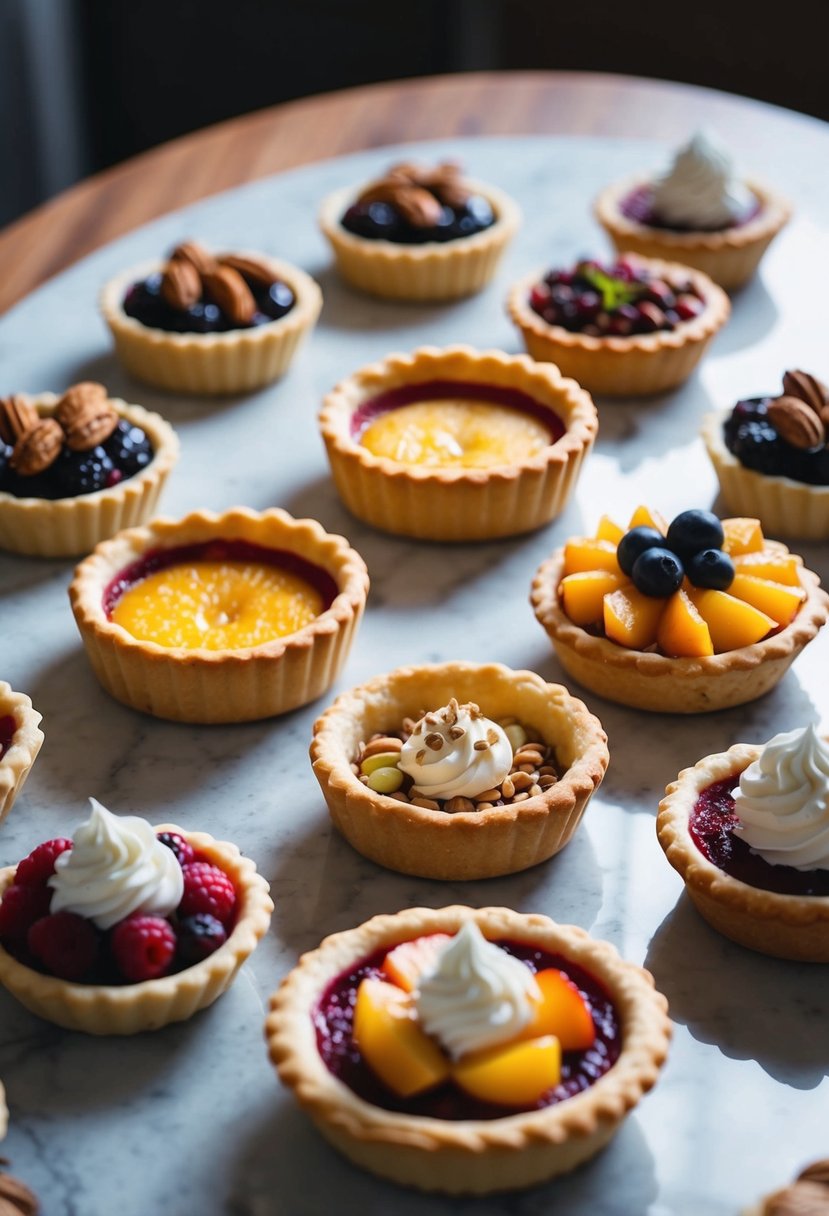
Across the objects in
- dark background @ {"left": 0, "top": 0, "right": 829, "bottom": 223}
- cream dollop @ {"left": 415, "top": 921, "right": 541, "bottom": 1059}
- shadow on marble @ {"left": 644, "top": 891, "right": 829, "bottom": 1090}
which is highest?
cream dollop @ {"left": 415, "top": 921, "right": 541, "bottom": 1059}

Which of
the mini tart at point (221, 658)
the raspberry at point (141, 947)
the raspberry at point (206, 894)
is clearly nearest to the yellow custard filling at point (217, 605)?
the mini tart at point (221, 658)

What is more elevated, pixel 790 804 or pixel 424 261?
pixel 790 804

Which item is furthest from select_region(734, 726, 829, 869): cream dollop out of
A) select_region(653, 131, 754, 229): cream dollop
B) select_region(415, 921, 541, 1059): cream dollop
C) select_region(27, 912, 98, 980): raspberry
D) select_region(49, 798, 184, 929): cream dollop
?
select_region(653, 131, 754, 229): cream dollop

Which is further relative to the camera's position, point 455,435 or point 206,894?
point 455,435

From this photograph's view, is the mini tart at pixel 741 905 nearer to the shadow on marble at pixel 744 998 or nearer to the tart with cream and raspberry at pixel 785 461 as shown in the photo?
the shadow on marble at pixel 744 998

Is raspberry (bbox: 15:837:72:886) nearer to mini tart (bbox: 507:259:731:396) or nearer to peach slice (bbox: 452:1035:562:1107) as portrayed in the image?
peach slice (bbox: 452:1035:562:1107)

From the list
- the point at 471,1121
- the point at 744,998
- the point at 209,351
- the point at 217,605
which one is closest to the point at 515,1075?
the point at 471,1121

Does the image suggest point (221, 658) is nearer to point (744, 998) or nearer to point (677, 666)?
point (677, 666)

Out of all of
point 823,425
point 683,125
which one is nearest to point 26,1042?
point 823,425
